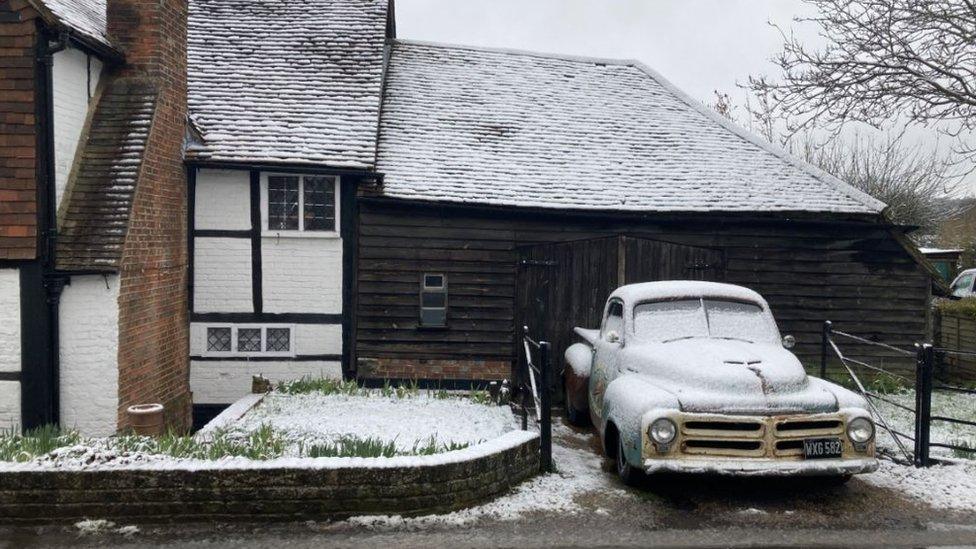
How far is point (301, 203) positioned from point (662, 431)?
6.93 meters

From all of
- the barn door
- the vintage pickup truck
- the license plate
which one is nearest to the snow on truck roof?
the vintage pickup truck

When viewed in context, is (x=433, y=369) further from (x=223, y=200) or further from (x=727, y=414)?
(x=727, y=414)

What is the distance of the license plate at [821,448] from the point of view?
18.8ft

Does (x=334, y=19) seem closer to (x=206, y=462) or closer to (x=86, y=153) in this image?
(x=86, y=153)

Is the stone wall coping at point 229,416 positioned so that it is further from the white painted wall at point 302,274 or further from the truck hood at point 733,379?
the truck hood at point 733,379

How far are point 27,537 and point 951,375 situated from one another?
1452 centimetres

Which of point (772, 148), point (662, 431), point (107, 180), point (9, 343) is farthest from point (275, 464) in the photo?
point (772, 148)

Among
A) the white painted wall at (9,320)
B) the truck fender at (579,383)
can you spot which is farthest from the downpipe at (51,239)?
the truck fender at (579,383)

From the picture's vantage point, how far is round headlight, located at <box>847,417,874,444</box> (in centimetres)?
582

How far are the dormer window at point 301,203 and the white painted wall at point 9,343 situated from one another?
3690 millimetres

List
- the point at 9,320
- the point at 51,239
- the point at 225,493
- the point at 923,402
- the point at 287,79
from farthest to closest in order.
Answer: the point at 287,79 < the point at 51,239 < the point at 9,320 < the point at 923,402 < the point at 225,493

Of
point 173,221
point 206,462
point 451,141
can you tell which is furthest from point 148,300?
point 451,141

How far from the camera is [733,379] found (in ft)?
19.3

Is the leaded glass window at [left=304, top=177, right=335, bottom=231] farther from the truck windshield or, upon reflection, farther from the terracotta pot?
the truck windshield
